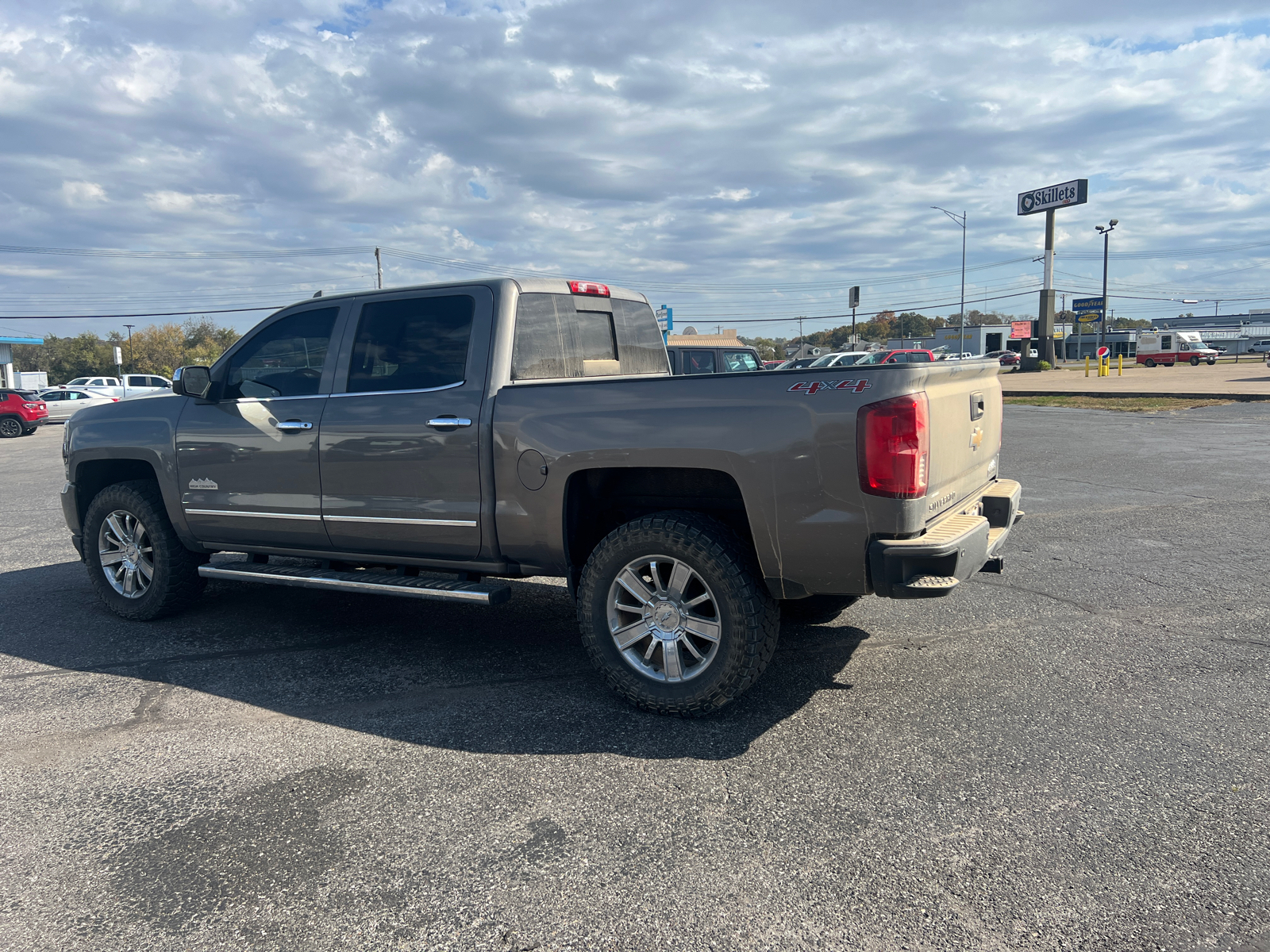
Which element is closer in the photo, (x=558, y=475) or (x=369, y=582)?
(x=558, y=475)

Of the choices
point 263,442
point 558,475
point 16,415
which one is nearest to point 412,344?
point 263,442

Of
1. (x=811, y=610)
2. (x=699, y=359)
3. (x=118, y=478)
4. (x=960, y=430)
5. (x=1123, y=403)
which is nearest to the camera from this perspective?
(x=960, y=430)

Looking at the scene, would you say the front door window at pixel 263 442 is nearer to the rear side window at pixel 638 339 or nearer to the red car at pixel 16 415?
the rear side window at pixel 638 339

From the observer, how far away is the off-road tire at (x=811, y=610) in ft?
17.6

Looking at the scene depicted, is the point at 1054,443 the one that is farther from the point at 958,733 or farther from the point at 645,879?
the point at 645,879

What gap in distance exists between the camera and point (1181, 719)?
3.94 m

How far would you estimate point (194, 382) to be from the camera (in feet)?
17.5

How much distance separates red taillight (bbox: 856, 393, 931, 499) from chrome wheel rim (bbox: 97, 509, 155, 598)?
4.64 m

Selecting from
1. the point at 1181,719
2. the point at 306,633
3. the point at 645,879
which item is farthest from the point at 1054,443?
the point at 645,879

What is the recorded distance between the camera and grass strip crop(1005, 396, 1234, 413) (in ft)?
76.0

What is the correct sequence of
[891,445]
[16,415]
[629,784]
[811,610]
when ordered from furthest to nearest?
[16,415] → [811,610] → [891,445] → [629,784]

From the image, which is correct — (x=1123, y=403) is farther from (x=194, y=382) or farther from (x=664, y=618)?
(x=194, y=382)

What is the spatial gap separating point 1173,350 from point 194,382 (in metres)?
66.6

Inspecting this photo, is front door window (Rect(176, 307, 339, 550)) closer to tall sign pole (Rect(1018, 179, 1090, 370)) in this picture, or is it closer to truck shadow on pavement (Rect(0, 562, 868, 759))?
truck shadow on pavement (Rect(0, 562, 868, 759))
